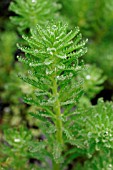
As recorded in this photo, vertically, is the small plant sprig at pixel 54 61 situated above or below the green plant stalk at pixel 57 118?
above

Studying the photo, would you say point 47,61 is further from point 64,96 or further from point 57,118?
point 57,118

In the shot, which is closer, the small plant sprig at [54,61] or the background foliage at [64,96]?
the small plant sprig at [54,61]

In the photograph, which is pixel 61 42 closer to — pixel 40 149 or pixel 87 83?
pixel 40 149

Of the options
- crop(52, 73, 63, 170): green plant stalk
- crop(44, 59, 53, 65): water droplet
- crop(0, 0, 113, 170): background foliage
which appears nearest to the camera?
crop(44, 59, 53, 65): water droplet

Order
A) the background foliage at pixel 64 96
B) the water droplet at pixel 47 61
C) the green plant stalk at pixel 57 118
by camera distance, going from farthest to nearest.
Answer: the background foliage at pixel 64 96 < the green plant stalk at pixel 57 118 < the water droplet at pixel 47 61

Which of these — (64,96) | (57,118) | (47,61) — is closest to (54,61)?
(47,61)

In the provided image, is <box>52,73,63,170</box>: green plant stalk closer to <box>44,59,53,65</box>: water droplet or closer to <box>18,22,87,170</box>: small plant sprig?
<box>18,22,87,170</box>: small plant sprig

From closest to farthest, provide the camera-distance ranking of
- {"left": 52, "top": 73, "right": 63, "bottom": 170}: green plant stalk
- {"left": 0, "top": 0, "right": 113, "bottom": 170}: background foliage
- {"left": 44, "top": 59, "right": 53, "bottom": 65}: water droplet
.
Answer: {"left": 44, "top": 59, "right": 53, "bottom": 65}: water droplet → {"left": 52, "top": 73, "right": 63, "bottom": 170}: green plant stalk → {"left": 0, "top": 0, "right": 113, "bottom": 170}: background foliage

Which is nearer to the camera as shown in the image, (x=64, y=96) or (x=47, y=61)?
(x=47, y=61)

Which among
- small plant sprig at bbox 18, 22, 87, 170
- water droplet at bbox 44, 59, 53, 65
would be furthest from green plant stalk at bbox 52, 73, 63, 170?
water droplet at bbox 44, 59, 53, 65

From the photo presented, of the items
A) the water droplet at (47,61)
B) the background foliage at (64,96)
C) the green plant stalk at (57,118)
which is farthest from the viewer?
the background foliage at (64,96)

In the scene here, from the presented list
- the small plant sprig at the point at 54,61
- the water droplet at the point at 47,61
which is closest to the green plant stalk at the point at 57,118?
the small plant sprig at the point at 54,61

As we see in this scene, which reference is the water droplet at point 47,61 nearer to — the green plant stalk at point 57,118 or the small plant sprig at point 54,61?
the small plant sprig at point 54,61
